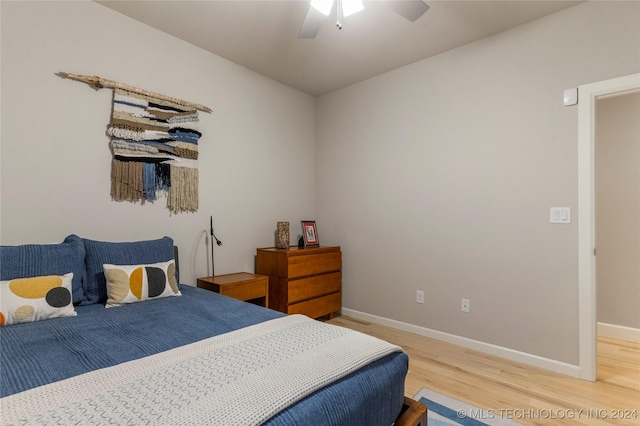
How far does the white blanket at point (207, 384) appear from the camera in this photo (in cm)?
83

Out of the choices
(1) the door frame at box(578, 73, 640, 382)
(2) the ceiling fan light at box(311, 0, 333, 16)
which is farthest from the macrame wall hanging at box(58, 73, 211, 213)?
(1) the door frame at box(578, 73, 640, 382)

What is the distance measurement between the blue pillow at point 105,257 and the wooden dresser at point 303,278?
1.09 metres

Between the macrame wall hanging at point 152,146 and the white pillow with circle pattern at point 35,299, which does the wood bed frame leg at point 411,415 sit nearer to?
the white pillow with circle pattern at point 35,299

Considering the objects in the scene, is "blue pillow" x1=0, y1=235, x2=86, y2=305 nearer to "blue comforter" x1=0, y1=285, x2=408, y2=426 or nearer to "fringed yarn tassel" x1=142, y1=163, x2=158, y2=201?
"blue comforter" x1=0, y1=285, x2=408, y2=426

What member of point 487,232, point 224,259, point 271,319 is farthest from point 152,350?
point 487,232

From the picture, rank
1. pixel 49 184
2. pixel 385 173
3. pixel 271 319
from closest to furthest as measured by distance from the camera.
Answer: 1. pixel 271 319
2. pixel 49 184
3. pixel 385 173

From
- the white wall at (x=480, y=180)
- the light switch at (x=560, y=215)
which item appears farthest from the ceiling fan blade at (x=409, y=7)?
the light switch at (x=560, y=215)

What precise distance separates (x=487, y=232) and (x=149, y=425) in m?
2.67

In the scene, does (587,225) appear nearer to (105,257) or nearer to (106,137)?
(105,257)

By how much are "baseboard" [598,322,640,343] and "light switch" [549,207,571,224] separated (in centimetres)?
165

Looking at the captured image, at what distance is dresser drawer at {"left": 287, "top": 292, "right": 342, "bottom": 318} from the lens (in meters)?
3.19

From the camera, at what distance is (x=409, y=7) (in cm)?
188

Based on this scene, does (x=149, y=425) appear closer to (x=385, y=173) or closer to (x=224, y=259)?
(x=224, y=259)

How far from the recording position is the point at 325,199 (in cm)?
398
